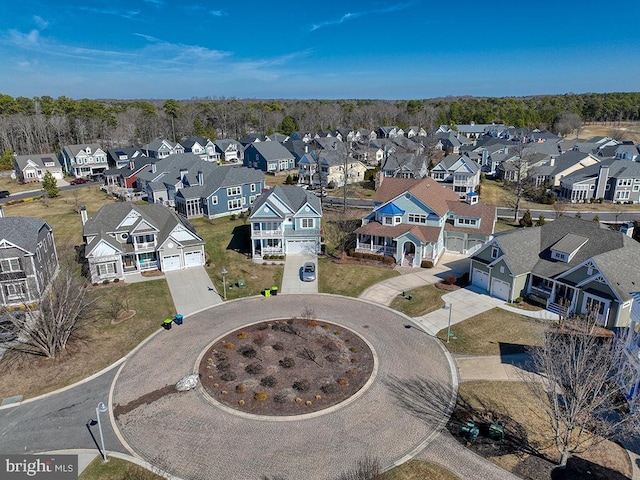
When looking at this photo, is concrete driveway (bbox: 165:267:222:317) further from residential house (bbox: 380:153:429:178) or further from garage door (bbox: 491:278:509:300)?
residential house (bbox: 380:153:429:178)

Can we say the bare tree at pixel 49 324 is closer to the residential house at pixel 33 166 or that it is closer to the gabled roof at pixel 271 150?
the gabled roof at pixel 271 150

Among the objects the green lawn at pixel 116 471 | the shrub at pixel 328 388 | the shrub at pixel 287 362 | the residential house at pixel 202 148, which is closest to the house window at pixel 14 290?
the green lawn at pixel 116 471

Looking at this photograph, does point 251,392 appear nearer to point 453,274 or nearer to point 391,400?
point 391,400

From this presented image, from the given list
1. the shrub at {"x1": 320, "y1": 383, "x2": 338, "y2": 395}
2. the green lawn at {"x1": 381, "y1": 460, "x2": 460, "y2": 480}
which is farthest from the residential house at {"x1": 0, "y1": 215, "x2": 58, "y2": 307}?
the green lawn at {"x1": 381, "y1": 460, "x2": 460, "y2": 480}

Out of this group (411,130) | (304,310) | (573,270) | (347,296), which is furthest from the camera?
(411,130)

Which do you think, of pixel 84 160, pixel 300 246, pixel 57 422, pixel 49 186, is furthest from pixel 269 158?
pixel 57 422

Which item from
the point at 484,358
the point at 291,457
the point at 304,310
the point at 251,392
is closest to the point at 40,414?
the point at 251,392

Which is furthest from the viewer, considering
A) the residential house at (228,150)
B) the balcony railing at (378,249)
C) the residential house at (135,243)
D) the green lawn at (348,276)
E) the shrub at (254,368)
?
the residential house at (228,150)
